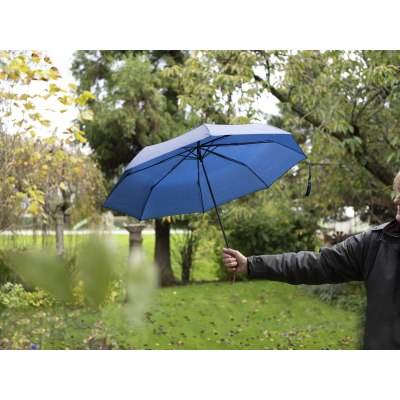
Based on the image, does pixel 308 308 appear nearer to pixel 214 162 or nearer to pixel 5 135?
A: pixel 214 162

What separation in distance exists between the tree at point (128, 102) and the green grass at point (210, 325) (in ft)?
4.80

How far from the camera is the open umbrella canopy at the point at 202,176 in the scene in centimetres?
183

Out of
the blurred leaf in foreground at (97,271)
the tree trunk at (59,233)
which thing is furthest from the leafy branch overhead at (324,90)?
the tree trunk at (59,233)

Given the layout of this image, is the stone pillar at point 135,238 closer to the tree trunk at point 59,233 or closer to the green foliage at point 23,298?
the tree trunk at point 59,233

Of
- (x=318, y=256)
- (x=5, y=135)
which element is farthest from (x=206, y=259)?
(x=318, y=256)

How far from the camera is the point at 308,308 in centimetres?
536

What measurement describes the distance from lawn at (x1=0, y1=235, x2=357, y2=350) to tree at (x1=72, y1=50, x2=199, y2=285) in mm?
1458

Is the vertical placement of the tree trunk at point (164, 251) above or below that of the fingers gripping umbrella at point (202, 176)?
below

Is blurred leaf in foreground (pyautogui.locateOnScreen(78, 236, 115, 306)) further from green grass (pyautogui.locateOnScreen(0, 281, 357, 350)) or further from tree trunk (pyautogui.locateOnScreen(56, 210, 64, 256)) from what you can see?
tree trunk (pyautogui.locateOnScreen(56, 210, 64, 256))

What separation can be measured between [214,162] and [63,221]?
434 cm

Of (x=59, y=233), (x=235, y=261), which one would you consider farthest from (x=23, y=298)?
(x=235, y=261)

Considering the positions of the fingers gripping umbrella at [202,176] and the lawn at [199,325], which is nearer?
the fingers gripping umbrella at [202,176]

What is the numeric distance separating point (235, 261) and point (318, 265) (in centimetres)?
34

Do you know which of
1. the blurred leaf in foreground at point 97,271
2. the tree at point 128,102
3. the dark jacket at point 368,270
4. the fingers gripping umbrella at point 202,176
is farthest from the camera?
the tree at point 128,102
